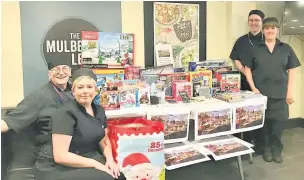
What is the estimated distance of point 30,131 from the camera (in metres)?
2.37

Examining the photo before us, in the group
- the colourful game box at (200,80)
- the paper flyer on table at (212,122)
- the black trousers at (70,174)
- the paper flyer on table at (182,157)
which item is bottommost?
the paper flyer on table at (182,157)

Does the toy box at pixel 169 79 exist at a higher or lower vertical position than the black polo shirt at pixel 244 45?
lower

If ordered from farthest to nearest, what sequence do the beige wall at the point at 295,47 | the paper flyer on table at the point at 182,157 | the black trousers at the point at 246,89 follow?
the beige wall at the point at 295,47 < the black trousers at the point at 246,89 < the paper flyer on table at the point at 182,157

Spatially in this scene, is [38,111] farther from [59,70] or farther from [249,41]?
[249,41]

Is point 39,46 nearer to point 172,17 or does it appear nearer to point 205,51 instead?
point 172,17

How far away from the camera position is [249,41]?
3.36 meters

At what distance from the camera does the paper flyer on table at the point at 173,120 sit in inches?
101

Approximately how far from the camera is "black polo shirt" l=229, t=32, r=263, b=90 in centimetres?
333

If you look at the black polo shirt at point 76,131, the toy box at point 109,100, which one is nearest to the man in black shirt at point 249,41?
the toy box at point 109,100

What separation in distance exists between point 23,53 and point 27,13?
335 mm

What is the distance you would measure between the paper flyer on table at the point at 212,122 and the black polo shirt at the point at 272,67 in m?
0.61

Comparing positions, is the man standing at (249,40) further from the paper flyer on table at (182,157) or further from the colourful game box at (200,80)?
the paper flyer on table at (182,157)

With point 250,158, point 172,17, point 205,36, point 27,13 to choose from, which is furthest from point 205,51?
point 27,13

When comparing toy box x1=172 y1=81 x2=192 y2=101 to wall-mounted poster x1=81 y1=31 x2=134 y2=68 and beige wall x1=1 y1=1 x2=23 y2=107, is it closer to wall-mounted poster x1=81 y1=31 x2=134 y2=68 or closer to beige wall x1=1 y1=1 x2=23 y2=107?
wall-mounted poster x1=81 y1=31 x2=134 y2=68
